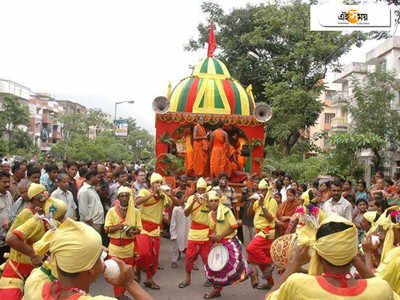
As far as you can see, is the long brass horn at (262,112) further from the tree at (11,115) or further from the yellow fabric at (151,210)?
the tree at (11,115)

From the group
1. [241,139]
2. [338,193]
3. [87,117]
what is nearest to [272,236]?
[338,193]

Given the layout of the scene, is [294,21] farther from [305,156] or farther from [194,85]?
[194,85]

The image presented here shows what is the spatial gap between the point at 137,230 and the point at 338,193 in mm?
3134

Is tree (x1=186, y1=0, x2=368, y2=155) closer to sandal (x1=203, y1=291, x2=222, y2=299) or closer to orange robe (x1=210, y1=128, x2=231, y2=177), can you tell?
orange robe (x1=210, y1=128, x2=231, y2=177)

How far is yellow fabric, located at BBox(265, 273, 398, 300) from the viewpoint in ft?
6.97

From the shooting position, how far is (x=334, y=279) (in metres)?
2.20

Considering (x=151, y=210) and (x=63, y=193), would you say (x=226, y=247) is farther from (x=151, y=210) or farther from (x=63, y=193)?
(x=63, y=193)

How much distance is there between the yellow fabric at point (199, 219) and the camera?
6.46 metres

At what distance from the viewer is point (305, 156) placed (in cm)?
2262

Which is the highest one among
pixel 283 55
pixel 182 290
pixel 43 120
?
pixel 283 55

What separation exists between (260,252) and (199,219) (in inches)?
41.8

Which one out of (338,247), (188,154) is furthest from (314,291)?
(188,154)

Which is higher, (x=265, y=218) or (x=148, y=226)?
(x=265, y=218)

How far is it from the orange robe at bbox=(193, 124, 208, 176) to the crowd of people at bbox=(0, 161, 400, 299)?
11.0 feet
